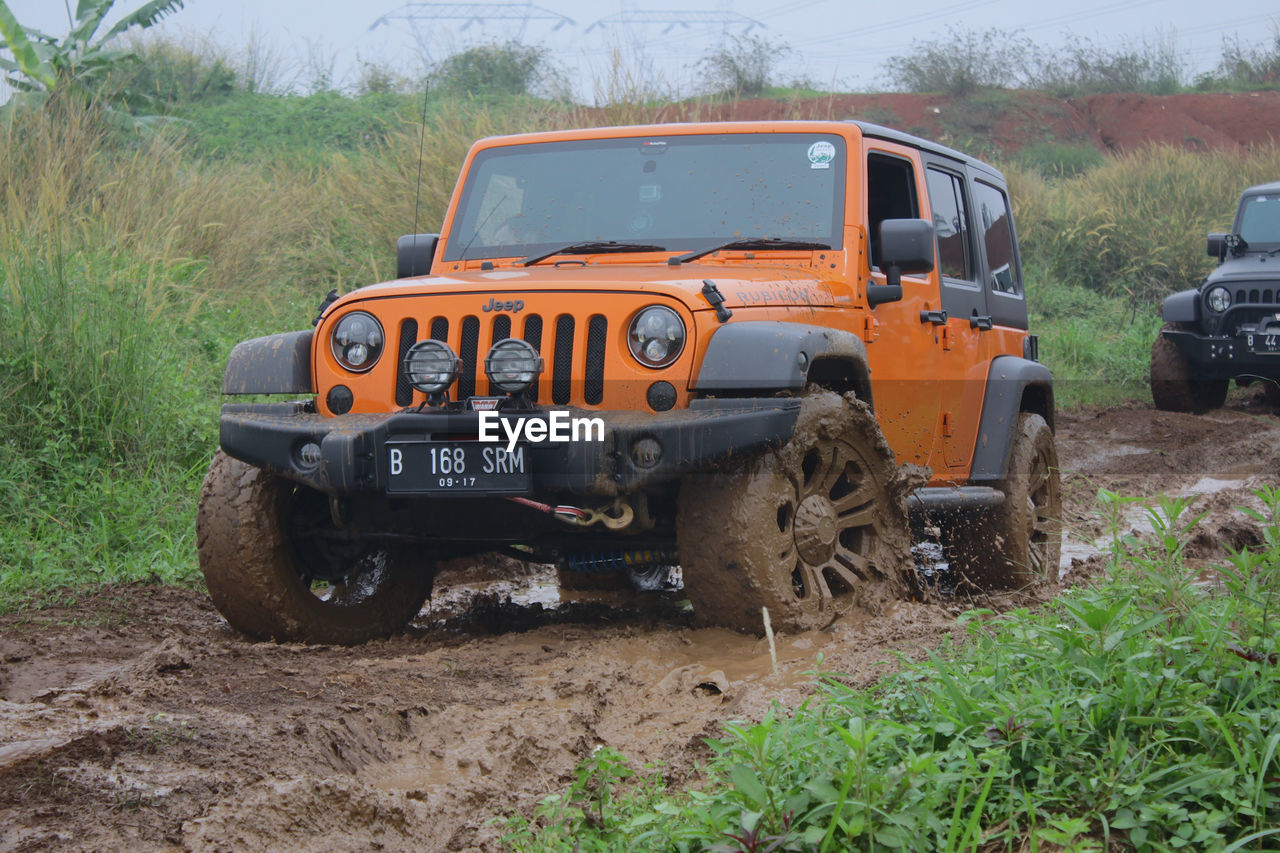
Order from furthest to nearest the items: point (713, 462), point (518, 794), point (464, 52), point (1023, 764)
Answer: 1. point (464, 52)
2. point (713, 462)
3. point (518, 794)
4. point (1023, 764)

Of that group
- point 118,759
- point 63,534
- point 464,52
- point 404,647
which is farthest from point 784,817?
point 464,52

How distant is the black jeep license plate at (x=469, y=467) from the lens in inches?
Answer: 153

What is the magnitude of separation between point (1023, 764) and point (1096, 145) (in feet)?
114

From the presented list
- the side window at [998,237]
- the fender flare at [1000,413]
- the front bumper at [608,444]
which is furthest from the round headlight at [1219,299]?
the front bumper at [608,444]

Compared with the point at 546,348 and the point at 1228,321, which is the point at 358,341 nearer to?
the point at 546,348

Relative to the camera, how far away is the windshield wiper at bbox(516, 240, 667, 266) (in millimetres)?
4949

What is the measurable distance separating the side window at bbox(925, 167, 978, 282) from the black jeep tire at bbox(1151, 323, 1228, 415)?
666 cm

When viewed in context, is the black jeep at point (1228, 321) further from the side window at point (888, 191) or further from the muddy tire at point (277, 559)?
the muddy tire at point (277, 559)

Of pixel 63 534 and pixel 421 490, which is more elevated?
pixel 421 490

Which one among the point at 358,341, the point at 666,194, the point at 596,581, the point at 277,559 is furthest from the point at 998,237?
the point at 277,559

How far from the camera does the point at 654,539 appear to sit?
4.44 meters

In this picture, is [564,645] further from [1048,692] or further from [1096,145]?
[1096,145]

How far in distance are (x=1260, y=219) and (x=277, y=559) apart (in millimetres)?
10693

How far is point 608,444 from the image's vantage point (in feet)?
12.9
